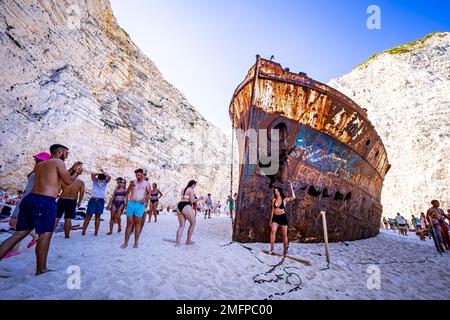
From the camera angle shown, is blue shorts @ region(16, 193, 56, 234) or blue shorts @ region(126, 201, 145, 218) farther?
blue shorts @ region(126, 201, 145, 218)

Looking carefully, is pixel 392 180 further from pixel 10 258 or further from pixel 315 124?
pixel 10 258

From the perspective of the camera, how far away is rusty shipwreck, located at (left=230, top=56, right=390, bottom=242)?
4.50 metres

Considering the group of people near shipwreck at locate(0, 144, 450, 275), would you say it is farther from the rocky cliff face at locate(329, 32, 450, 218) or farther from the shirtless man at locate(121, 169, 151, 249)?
the rocky cliff face at locate(329, 32, 450, 218)

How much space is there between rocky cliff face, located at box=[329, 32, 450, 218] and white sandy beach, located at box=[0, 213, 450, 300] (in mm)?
23337

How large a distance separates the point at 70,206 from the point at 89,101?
14.5 metres

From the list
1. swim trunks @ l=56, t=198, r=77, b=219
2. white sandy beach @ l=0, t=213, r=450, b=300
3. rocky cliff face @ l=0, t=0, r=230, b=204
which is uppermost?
rocky cliff face @ l=0, t=0, r=230, b=204

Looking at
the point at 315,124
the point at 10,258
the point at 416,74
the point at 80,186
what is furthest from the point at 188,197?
the point at 416,74

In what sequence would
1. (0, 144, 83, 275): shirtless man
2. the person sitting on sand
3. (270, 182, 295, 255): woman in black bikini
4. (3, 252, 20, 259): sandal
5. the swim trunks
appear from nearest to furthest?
1. (0, 144, 83, 275): shirtless man
2. (3, 252, 20, 259): sandal
3. (270, 182, 295, 255): woman in black bikini
4. the swim trunks
5. the person sitting on sand

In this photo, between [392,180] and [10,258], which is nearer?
[10,258]

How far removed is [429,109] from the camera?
2427cm

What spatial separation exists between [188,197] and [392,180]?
28023 millimetres

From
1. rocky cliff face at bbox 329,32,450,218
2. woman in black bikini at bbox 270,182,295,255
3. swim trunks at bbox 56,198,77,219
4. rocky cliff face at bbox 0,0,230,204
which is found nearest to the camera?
woman in black bikini at bbox 270,182,295,255

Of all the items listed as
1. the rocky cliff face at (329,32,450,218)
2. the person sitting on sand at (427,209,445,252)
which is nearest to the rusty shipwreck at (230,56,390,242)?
the person sitting on sand at (427,209,445,252)

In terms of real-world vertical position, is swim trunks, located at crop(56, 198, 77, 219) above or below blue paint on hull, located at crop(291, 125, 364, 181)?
below
